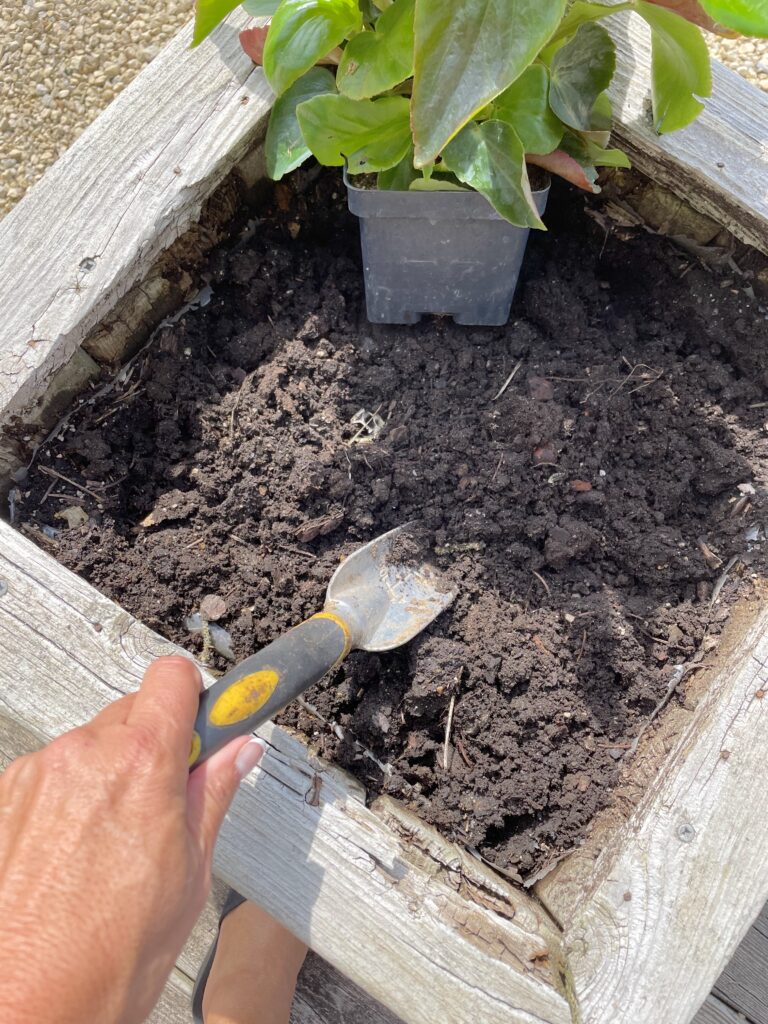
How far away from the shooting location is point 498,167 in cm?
82

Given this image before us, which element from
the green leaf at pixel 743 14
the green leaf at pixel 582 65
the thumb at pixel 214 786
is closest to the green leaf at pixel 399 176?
the green leaf at pixel 582 65

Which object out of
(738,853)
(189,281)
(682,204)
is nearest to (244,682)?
(738,853)

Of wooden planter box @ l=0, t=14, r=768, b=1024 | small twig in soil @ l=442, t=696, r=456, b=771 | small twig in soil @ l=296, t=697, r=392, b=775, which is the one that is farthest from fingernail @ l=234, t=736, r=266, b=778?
small twig in soil @ l=442, t=696, r=456, b=771

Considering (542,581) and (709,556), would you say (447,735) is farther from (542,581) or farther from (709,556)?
(709,556)

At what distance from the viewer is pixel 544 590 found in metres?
1.03

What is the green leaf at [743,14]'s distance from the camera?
23.3 inches

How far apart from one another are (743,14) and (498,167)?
0.94 feet

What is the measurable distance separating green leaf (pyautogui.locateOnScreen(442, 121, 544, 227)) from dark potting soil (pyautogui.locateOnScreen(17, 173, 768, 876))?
330 millimetres

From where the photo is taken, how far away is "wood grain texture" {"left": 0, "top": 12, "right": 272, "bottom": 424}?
967 mm

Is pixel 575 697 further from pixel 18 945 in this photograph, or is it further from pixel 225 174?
pixel 225 174

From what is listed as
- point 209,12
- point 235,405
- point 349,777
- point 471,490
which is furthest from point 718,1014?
point 209,12

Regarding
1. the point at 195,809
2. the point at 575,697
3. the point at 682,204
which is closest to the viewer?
the point at 195,809

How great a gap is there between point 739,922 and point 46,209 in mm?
1323

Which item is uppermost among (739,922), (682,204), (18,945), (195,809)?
(18,945)
